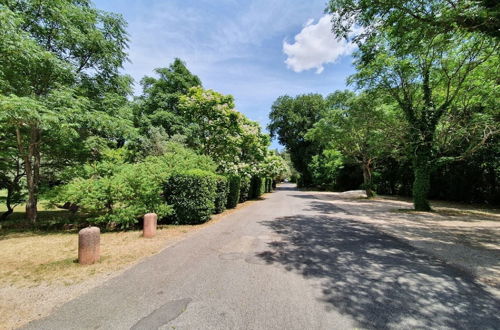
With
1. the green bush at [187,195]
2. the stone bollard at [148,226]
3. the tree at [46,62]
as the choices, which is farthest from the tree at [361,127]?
the tree at [46,62]

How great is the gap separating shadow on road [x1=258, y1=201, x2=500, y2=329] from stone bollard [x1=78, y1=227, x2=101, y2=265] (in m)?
3.36

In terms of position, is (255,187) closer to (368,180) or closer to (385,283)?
(368,180)

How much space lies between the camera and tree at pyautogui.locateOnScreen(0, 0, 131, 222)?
19.6 feet

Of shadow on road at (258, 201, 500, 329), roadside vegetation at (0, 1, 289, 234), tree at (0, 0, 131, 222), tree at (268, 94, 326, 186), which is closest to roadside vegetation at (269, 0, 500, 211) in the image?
shadow on road at (258, 201, 500, 329)

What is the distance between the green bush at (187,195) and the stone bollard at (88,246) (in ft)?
11.9

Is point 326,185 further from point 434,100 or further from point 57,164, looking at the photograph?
point 57,164

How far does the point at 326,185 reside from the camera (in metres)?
31.4

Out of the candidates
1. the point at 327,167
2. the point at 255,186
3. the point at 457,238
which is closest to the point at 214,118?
the point at 255,186

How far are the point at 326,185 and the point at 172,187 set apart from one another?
27032mm

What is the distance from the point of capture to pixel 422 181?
11.0 metres

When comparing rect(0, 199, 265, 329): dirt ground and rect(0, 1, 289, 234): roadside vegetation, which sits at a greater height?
rect(0, 1, 289, 234): roadside vegetation

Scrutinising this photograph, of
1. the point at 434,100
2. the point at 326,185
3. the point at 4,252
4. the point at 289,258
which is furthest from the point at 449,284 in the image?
the point at 326,185

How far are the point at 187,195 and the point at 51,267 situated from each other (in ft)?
14.1

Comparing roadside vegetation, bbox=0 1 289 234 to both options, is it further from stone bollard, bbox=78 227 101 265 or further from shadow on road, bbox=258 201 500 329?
shadow on road, bbox=258 201 500 329
